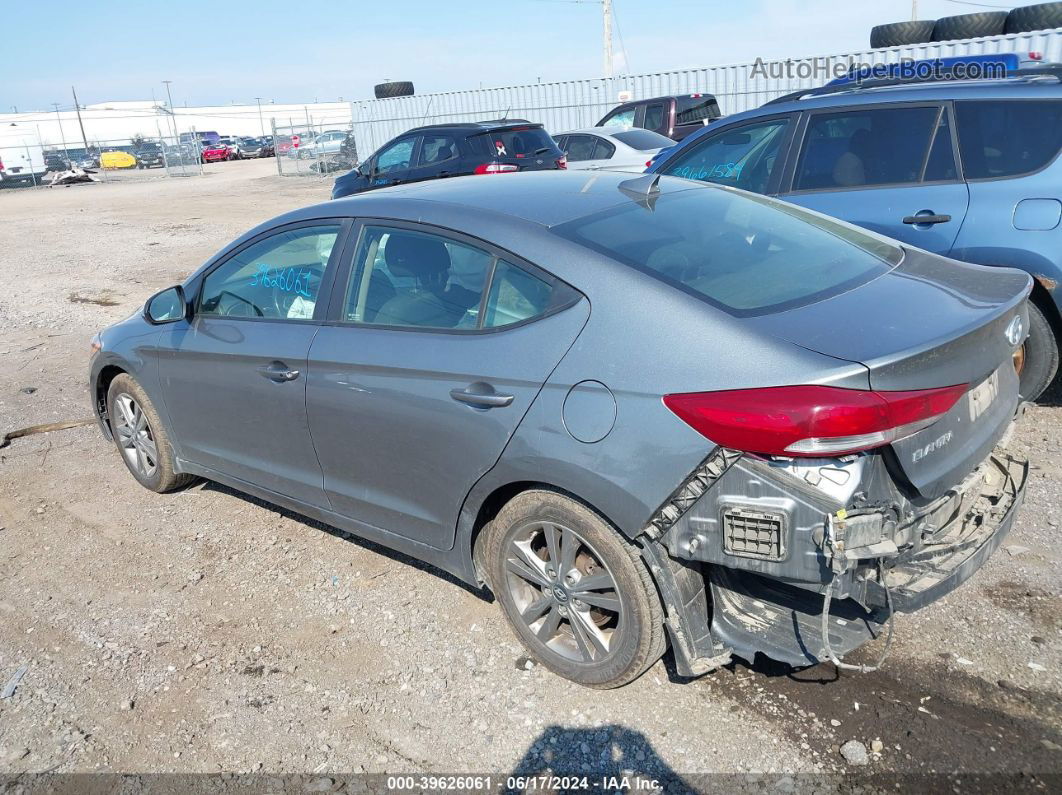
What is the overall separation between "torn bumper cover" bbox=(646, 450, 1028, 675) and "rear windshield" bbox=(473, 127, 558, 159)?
11.8m

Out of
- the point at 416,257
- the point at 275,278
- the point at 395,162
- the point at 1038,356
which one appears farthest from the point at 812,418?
the point at 395,162

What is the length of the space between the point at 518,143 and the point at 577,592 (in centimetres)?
1202

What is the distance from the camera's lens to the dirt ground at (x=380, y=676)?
9.43 feet

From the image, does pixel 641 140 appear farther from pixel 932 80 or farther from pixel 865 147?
pixel 865 147

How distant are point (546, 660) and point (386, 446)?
3.35ft

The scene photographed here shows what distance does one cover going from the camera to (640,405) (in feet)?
8.82

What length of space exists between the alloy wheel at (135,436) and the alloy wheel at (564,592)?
8.75 feet

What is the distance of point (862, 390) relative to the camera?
7.93 ft

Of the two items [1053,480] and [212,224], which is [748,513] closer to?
[1053,480]

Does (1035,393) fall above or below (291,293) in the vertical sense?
below

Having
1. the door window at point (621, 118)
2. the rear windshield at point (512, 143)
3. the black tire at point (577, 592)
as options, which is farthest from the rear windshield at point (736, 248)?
the door window at point (621, 118)

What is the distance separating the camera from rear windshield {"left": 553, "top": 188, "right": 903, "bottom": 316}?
2.89 metres

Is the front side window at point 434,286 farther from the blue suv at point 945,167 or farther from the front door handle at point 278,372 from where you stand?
the blue suv at point 945,167

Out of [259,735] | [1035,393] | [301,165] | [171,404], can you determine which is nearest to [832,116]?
[1035,393]
